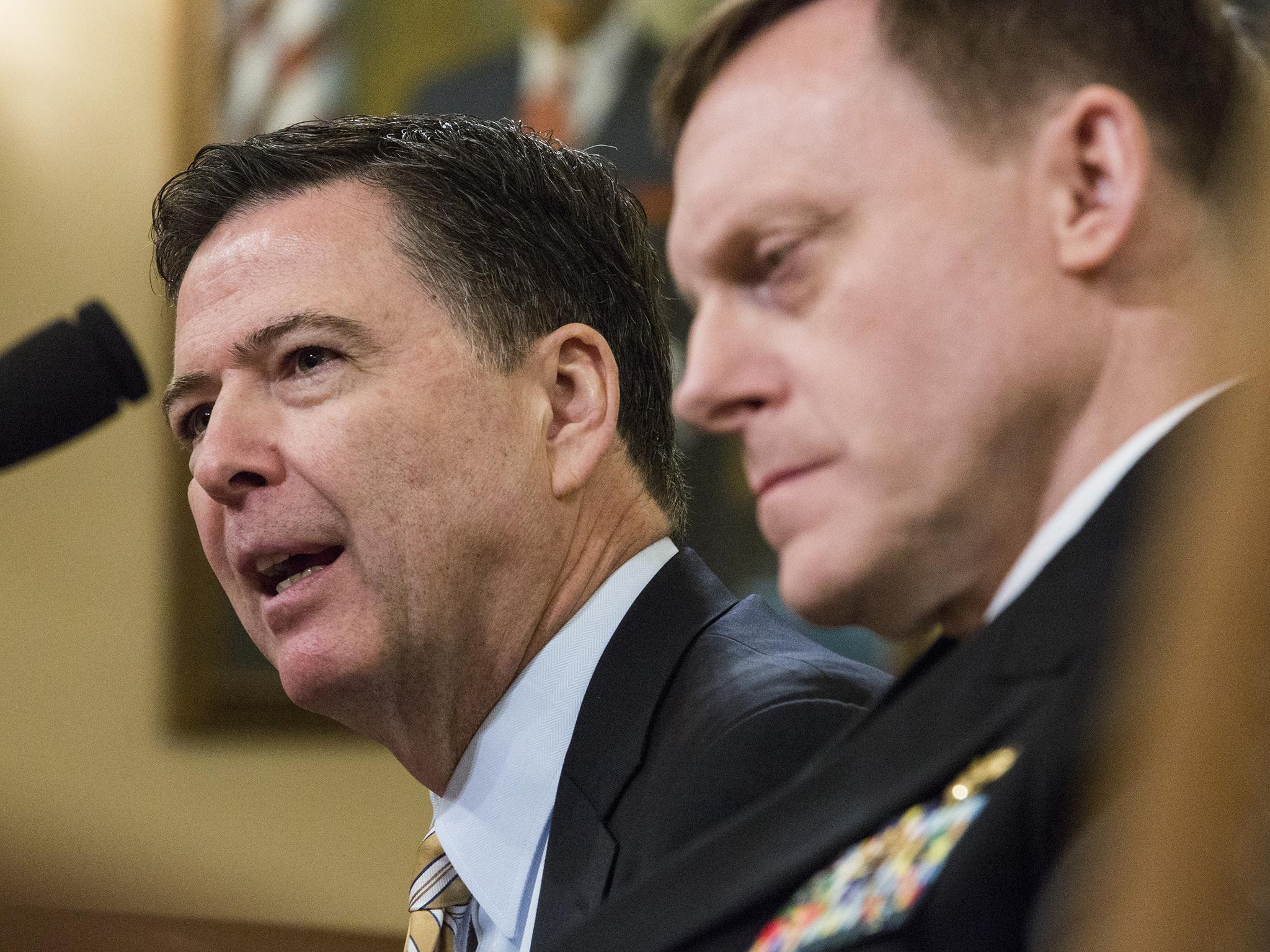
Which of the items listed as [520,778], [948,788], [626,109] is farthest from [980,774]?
[626,109]

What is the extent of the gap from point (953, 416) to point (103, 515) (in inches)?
100

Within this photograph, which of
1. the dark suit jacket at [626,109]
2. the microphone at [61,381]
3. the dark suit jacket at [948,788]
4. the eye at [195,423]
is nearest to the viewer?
the dark suit jacket at [948,788]

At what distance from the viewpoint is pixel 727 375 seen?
2.23ft

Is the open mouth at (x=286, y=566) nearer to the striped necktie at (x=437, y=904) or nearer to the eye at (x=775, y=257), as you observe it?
the striped necktie at (x=437, y=904)

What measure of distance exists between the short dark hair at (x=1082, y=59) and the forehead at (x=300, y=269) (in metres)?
0.72

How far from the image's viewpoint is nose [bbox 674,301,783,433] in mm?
677

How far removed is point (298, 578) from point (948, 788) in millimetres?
783

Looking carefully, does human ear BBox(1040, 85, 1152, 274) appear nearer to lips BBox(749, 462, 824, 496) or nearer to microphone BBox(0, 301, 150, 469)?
lips BBox(749, 462, 824, 496)

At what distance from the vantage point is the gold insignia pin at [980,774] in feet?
2.01

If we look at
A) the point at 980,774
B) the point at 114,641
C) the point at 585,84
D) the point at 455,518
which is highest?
the point at 585,84

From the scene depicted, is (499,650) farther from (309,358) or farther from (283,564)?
(309,358)

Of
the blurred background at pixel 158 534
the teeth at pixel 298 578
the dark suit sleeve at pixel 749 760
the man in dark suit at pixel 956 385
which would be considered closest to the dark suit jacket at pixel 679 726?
the dark suit sleeve at pixel 749 760

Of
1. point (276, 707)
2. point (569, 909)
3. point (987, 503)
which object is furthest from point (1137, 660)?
point (276, 707)

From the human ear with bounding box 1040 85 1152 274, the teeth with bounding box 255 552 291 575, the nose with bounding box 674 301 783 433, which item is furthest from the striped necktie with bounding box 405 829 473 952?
the human ear with bounding box 1040 85 1152 274
